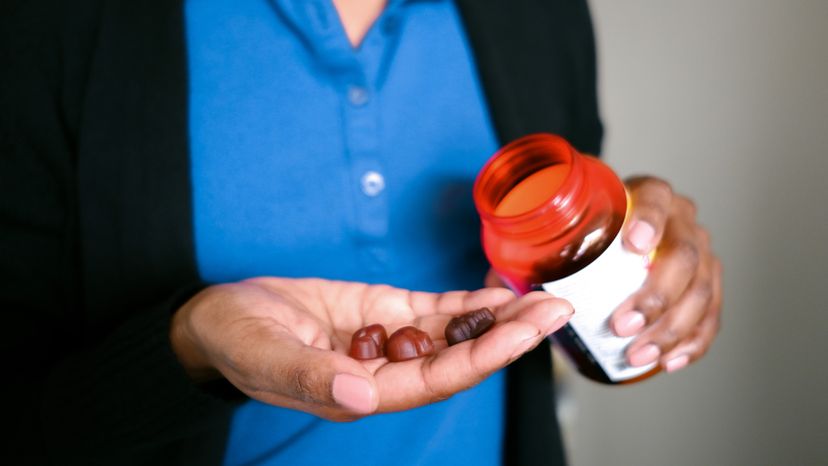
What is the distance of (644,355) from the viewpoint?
687mm

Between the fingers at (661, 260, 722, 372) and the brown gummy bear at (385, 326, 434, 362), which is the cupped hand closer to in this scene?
the fingers at (661, 260, 722, 372)

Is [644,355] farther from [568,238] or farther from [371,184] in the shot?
[371,184]

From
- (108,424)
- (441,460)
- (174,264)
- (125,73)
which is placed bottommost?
(441,460)

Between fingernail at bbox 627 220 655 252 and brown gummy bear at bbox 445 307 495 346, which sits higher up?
fingernail at bbox 627 220 655 252

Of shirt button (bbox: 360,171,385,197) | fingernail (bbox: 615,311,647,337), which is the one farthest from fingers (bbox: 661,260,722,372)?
shirt button (bbox: 360,171,385,197)

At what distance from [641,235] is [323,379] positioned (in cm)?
35

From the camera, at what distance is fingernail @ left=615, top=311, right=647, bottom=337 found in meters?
0.65

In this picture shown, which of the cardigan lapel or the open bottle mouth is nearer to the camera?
the open bottle mouth

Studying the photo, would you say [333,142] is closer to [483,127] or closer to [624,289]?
[483,127]

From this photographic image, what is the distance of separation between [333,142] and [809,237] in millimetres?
770

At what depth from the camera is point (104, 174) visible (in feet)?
2.46

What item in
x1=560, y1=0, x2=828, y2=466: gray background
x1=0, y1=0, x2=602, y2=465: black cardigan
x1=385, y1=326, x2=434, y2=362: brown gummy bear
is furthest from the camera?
x1=560, y1=0, x2=828, y2=466: gray background

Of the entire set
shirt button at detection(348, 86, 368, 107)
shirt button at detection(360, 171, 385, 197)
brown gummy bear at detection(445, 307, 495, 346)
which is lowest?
brown gummy bear at detection(445, 307, 495, 346)

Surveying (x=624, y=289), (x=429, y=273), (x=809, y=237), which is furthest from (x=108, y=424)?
(x=809, y=237)
